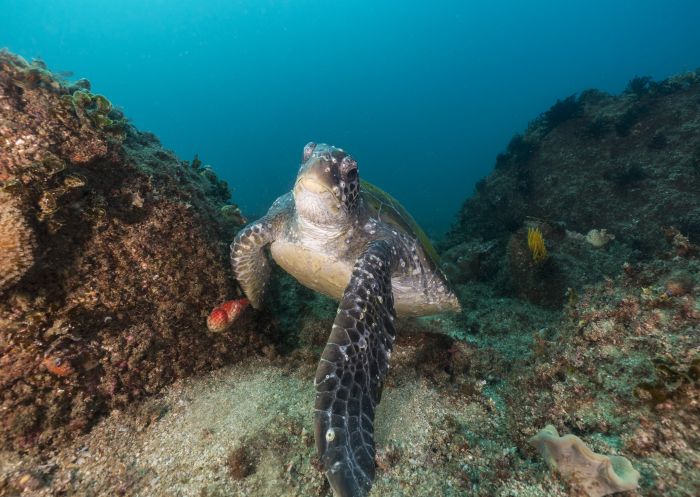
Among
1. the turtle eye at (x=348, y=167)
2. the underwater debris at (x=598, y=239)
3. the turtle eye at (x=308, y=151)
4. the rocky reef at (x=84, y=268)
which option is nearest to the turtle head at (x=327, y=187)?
the turtle eye at (x=348, y=167)

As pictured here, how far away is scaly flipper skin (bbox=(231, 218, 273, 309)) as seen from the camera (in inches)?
160

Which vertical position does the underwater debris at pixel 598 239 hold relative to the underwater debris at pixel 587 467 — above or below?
above

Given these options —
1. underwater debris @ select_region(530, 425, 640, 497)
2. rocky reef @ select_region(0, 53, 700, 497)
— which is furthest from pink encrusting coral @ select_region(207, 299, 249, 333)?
underwater debris @ select_region(530, 425, 640, 497)

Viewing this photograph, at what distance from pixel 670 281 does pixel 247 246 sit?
4.24 m

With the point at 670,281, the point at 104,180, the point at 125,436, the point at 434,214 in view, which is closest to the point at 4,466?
the point at 125,436

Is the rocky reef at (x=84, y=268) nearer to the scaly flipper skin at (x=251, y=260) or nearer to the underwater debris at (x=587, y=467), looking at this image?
the scaly flipper skin at (x=251, y=260)

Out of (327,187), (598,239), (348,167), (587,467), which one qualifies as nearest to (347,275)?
(327,187)

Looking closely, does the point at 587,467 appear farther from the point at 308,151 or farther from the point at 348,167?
the point at 308,151

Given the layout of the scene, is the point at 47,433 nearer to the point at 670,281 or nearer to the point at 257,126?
the point at 670,281

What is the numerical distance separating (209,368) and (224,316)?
2.05ft

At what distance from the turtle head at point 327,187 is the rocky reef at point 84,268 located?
50.5 inches

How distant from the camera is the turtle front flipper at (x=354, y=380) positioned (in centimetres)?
227

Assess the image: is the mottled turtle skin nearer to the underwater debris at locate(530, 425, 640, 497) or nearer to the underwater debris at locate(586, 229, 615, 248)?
the underwater debris at locate(530, 425, 640, 497)

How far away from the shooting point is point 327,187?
3.61 meters
